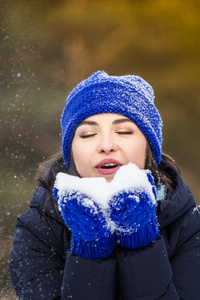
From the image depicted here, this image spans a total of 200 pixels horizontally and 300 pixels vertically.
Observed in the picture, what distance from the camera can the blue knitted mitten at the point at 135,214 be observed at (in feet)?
3.66

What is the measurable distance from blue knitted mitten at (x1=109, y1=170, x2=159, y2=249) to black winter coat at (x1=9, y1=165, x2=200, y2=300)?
0.04 meters

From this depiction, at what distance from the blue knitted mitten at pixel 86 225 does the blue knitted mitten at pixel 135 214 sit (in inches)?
1.6

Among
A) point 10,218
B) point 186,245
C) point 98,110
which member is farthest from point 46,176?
point 10,218

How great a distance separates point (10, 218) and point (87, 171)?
2.91 m

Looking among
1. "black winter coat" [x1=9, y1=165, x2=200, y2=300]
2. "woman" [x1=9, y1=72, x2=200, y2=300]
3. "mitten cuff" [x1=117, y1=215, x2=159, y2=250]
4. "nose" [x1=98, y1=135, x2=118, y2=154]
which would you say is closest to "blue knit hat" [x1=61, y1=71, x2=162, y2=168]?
"woman" [x1=9, y1=72, x2=200, y2=300]

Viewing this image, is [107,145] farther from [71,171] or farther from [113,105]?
[71,171]

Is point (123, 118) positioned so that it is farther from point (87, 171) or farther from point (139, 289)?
point (139, 289)

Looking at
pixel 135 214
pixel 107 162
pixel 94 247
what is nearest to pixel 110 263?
pixel 94 247

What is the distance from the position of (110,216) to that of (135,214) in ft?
0.25

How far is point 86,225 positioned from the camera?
114cm

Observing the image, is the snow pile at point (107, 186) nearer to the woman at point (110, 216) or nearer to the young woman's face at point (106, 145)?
the woman at point (110, 216)

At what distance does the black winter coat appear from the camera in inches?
46.9

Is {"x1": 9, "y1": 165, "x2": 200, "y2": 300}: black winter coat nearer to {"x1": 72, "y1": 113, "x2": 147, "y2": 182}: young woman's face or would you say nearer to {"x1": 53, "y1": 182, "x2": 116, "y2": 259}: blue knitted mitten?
{"x1": 53, "y1": 182, "x2": 116, "y2": 259}: blue knitted mitten

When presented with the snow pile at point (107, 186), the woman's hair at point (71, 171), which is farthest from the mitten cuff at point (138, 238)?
the woman's hair at point (71, 171)
